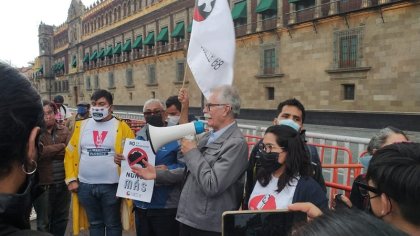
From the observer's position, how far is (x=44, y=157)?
360 cm

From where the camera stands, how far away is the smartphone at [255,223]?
1494 mm

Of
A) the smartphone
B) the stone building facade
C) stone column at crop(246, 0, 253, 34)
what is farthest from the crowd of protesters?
stone column at crop(246, 0, 253, 34)

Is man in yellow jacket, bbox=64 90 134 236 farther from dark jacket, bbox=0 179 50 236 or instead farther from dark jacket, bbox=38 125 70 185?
dark jacket, bbox=0 179 50 236

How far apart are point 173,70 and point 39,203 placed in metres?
29.1

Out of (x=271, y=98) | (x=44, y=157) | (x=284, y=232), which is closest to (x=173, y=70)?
(x=271, y=98)

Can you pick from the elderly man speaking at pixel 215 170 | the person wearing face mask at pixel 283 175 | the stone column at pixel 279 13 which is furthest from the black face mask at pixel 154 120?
the stone column at pixel 279 13

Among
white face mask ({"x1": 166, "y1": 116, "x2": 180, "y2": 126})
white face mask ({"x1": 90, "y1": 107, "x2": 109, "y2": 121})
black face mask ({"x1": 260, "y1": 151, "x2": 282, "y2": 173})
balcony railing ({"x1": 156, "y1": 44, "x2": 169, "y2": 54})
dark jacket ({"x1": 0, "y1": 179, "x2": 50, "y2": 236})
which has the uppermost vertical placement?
balcony railing ({"x1": 156, "y1": 44, "x2": 169, "y2": 54})

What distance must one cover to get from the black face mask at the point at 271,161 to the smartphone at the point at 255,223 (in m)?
0.78

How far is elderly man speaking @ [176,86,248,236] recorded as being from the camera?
7.85 ft

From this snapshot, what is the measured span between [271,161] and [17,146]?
63.9 inches

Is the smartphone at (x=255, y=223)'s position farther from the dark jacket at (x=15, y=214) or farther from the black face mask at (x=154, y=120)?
the black face mask at (x=154, y=120)

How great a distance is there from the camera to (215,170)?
2.38m

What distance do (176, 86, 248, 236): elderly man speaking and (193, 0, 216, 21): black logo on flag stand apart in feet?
5.31

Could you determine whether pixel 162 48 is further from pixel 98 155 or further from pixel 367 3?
pixel 98 155
